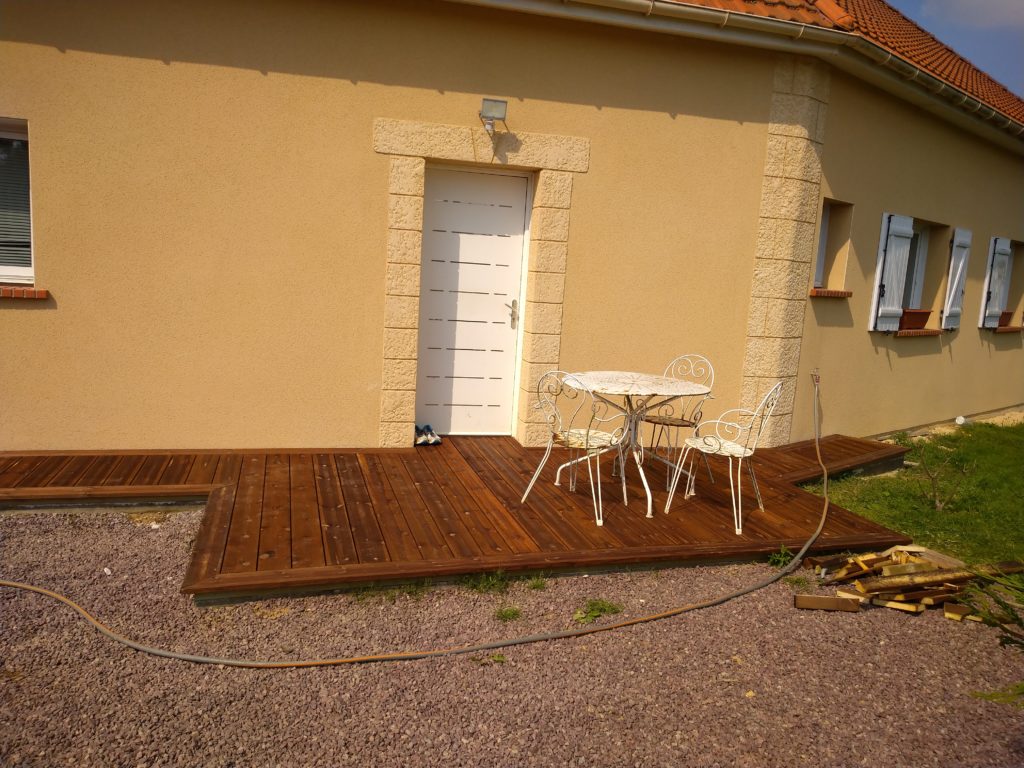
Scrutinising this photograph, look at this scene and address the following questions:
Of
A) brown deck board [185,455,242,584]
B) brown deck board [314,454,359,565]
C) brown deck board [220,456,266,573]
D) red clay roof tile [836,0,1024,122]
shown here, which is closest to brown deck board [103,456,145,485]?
brown deck board [185,455,242,584]

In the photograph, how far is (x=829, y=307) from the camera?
24.9ft

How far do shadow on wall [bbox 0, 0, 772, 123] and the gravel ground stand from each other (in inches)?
137

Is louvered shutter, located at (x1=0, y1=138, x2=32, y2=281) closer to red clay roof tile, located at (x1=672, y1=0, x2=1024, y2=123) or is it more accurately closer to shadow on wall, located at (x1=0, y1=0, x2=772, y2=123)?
shadow on wall, located at (x1=0, y1=0, x2=772, y2=123)

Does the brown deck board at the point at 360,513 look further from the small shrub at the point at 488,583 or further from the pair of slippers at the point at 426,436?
the pair of slippers at the point at 426,436

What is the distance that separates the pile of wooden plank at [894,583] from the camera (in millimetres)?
4195

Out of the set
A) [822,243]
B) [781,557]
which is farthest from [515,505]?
[822,243]

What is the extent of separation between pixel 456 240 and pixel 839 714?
4584 millimetres

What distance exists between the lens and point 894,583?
429 centimetres

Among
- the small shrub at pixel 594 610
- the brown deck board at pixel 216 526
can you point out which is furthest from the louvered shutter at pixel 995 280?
the brown deck board at pixel 216 526

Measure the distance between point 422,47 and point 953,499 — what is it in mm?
5435

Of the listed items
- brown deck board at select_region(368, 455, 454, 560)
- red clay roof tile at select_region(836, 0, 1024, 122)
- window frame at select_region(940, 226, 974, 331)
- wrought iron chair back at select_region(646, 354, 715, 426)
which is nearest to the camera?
brown deck board at select_region(368, 455, 454, 560)

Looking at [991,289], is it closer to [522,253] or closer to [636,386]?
[522,253]

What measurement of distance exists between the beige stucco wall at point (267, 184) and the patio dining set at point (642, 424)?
0.53 metres

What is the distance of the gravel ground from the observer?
2830 millimetres
